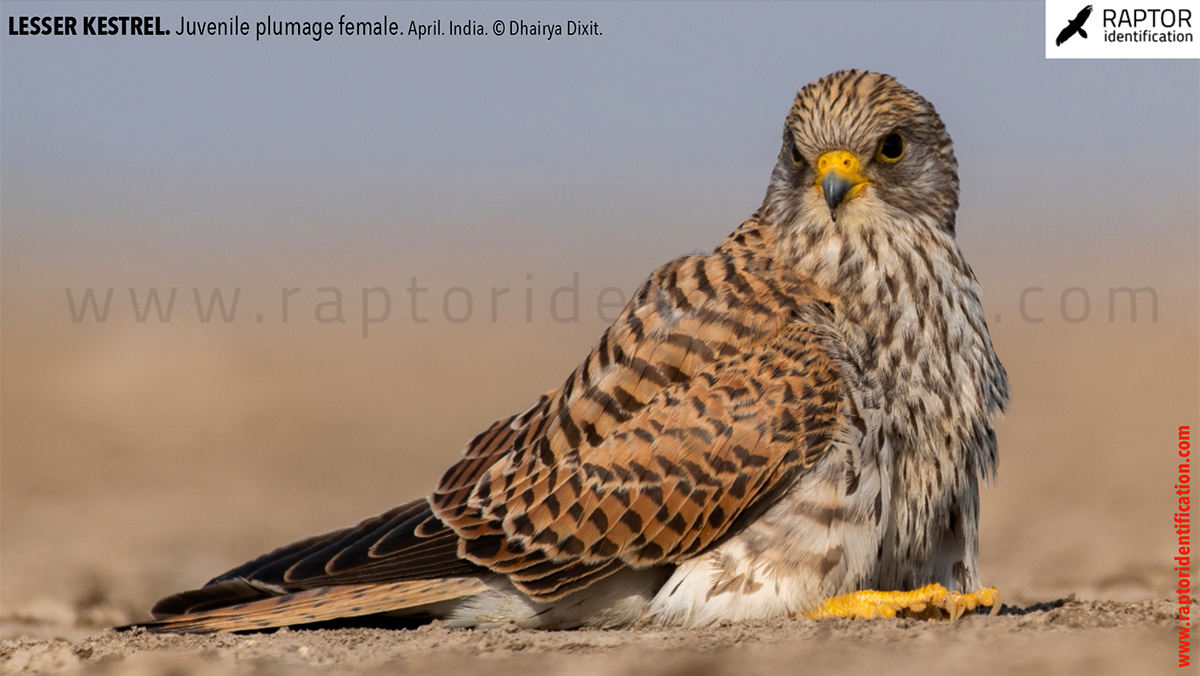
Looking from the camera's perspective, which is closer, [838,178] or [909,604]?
[909,604]

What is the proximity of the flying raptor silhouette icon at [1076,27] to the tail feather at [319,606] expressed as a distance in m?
4.96

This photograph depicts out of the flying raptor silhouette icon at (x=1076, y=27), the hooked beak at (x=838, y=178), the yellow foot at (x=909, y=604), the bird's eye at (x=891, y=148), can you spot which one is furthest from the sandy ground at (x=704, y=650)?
the flying raptor silhouette icon at (x=1076, y=27)

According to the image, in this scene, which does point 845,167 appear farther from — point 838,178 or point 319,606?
point 319,606

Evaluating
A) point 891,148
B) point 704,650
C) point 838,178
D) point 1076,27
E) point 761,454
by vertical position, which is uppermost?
point 1076,27

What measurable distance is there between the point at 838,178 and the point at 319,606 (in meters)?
2.59

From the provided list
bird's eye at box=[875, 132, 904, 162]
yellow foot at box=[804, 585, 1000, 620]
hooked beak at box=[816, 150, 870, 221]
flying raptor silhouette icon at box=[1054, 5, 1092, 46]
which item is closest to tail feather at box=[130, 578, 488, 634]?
yellow foot at box=[804, 585, 1000, 620]

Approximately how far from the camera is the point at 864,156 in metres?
5.06

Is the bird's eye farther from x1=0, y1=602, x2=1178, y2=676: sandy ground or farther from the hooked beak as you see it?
x1=0, y1=602, x2=1178, y2=676: sandy ground

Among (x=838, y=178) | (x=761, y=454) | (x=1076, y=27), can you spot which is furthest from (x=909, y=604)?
(x=1076, y=27)

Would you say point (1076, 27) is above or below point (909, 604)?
above

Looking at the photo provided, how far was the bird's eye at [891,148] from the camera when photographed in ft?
16.7

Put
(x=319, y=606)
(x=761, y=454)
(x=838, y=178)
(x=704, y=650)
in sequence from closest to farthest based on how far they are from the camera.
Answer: (x=704, y=650) → (x=761, y=454) → (x=319, y=606) → (x=838, y=178)

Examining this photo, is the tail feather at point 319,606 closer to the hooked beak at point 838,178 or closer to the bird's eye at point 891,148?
the hooked beak at point 838,178

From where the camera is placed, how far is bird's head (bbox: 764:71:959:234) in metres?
5.03
